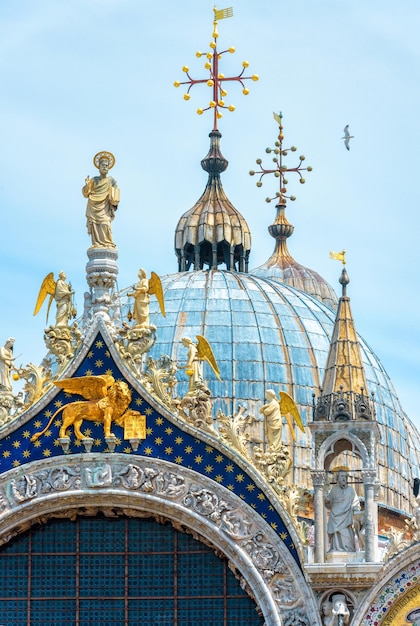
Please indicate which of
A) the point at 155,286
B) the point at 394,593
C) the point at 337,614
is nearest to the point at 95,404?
the point at 155,286

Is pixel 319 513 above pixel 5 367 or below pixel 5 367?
below

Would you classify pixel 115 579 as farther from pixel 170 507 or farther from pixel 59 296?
pixel 59 296

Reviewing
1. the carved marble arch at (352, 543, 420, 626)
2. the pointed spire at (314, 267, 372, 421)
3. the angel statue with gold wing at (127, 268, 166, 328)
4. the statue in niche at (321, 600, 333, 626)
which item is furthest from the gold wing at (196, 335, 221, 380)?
the carved marble arch at (352, 543, 420, 626)

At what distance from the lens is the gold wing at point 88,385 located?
126ft

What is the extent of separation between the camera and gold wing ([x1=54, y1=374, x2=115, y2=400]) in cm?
3853

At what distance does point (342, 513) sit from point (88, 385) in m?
4.79

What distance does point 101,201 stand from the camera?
131 ft

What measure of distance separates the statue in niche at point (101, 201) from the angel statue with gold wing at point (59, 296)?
87cm

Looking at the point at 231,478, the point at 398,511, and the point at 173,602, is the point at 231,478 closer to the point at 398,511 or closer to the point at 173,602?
the point at 173,602

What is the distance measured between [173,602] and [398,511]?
30.7 feet

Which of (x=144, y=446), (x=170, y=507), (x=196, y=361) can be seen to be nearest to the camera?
(x=170, y=507)

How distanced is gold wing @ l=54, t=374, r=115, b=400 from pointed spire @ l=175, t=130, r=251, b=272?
12520mm

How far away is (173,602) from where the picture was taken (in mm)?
38125

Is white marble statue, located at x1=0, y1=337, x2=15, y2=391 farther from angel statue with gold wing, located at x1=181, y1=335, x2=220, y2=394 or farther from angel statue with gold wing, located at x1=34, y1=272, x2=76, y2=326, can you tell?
angel statue with gold wing, located at x1=181, y1=335, x2=220, y2=394
